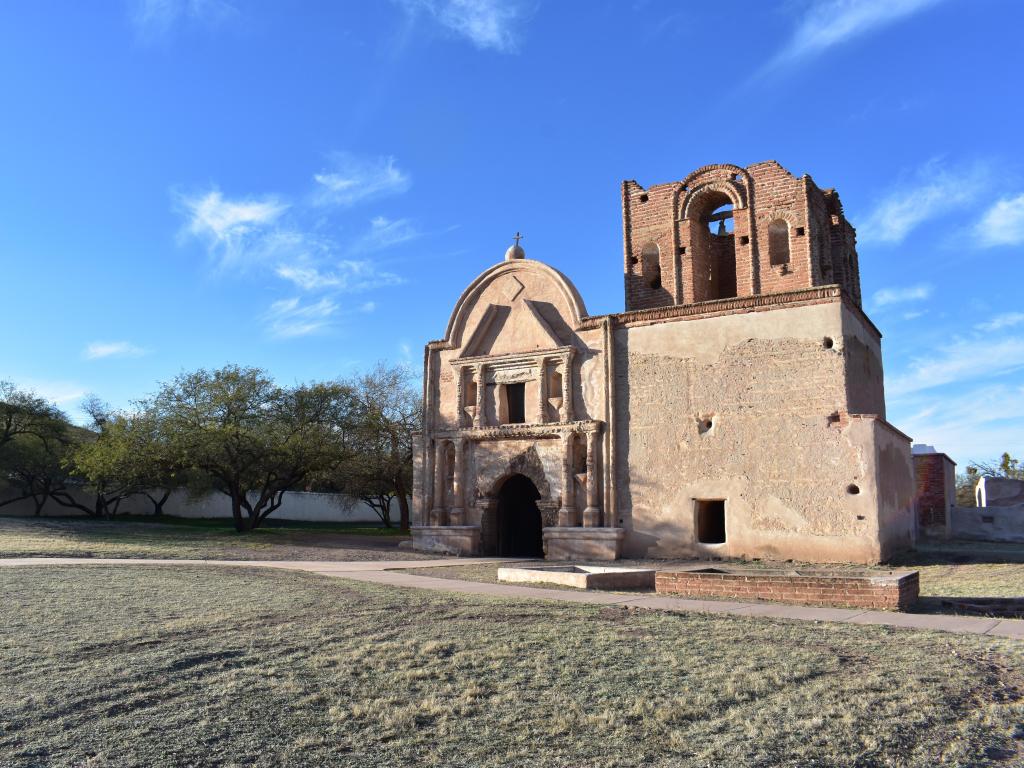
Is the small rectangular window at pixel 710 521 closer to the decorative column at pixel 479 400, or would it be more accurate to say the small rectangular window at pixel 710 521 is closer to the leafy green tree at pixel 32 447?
the decorative column at pixel 479 400

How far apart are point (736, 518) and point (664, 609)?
999cm

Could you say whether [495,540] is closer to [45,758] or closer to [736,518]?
[736,518]

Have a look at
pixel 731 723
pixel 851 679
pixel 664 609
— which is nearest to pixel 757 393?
pixel 664 609

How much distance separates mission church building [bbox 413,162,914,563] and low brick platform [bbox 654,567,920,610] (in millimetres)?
7824

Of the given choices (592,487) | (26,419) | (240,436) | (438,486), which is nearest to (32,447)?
(26,419)

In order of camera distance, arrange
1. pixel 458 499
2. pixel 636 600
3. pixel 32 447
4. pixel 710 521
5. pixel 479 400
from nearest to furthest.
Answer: pixel 636 600
pixel 710 521
pixel 458 499
pixel 479 400
pixel 32 447

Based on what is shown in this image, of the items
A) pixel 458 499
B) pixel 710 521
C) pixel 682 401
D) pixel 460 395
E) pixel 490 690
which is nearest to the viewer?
pixel 490 690

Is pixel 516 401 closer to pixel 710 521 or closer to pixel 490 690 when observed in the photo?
pixel 710 521

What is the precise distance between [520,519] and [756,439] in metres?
7.50

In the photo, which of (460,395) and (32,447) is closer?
(460,395)

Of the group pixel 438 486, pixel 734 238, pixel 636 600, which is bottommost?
pixel 636 600

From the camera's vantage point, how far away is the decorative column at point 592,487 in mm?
19859

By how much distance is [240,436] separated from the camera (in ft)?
77.3

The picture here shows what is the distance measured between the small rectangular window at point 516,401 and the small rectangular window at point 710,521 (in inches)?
219
